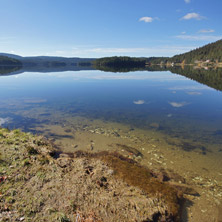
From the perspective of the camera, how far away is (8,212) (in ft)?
19.2

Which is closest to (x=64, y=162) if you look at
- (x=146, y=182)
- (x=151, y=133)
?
(x=146, y=182)

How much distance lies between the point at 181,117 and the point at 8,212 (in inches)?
815

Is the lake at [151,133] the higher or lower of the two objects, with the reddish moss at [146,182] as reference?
lower

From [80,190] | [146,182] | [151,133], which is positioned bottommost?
[151,133]

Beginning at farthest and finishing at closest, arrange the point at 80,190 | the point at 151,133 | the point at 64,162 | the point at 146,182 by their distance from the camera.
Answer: the point at 151,133 < the point at 64,162 < the point at 146,182 < the point at 80,190

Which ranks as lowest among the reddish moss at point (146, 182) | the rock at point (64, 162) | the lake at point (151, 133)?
the lake at point (151, 133)

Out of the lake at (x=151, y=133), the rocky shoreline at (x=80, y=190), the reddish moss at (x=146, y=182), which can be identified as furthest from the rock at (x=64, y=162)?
the lake at (x=151, y=133)

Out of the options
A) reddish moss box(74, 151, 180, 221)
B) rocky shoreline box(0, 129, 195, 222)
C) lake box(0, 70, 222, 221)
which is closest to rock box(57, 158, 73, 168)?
rocky shoreline box(0, 129, 195, 222)

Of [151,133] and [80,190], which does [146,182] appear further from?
[151,133]

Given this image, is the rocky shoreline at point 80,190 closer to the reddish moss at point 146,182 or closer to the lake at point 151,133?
the reddish moss at point 146,182

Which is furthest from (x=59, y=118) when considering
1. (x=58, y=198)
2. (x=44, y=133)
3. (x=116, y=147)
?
(x=58, y=198)

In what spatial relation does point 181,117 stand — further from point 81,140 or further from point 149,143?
point 81,140

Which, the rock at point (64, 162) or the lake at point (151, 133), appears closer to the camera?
the rock at point (64, 162)

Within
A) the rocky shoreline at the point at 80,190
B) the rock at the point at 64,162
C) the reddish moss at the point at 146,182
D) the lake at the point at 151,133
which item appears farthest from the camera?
the lake at the point at 151,133
